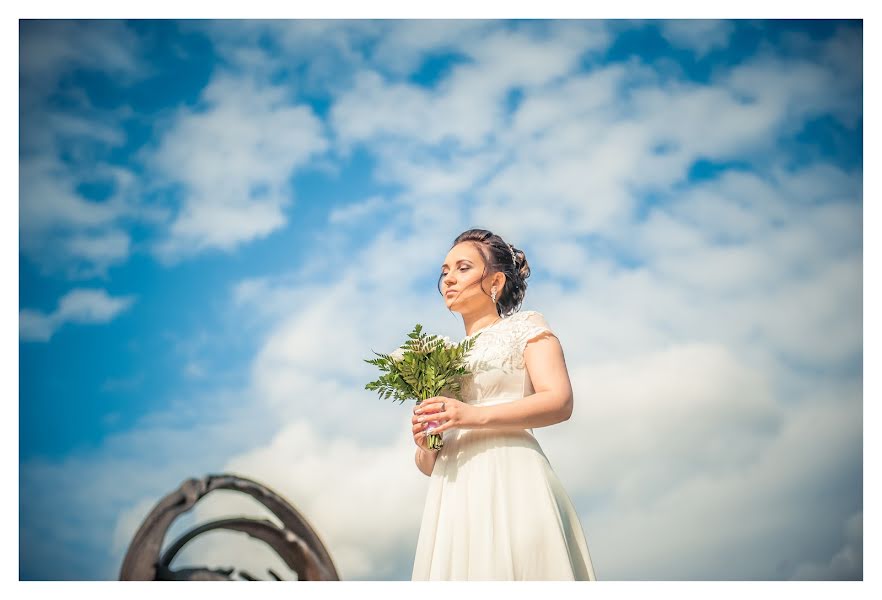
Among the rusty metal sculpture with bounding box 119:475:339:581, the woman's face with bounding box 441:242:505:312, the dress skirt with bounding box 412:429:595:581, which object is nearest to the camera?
the rusty metal sculpture with bounding box 119:475:339:581

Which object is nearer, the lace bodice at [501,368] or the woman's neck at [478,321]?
the lace bodice at [501,368]

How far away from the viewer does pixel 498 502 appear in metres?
3.27


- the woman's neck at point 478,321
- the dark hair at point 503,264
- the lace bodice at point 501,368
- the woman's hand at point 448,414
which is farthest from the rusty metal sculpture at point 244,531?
the dark hair at point 503,264

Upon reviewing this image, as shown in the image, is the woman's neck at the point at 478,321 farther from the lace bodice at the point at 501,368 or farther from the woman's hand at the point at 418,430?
the woman's hand at the point at 418,430

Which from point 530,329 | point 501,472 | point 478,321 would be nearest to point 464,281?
point 478,321

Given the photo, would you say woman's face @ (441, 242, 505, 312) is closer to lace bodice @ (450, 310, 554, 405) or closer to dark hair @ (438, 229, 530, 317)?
dark hair @ (438, 229, 530, 317)

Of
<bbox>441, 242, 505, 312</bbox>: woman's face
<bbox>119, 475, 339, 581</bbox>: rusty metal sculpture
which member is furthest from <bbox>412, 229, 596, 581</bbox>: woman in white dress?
<bbox>119, 475, 339, 581</bbox>: rusty metal sculpture

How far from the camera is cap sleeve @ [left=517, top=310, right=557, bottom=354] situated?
11.5ft

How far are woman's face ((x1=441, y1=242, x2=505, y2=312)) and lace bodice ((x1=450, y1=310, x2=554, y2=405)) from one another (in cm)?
29

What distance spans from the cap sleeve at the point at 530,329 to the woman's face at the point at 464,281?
0.86ft

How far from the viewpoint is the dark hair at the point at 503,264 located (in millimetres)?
3891

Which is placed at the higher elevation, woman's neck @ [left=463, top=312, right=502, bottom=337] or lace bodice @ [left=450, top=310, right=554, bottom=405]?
woman's neck @ [left=463, top=312, right=502, bottom=337]

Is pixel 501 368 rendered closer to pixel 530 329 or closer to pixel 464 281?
pixel 530 329

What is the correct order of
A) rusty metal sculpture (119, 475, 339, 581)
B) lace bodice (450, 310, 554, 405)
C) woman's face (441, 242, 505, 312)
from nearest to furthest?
1. rusty metal sculpture (119, 475, 339, 581)
2. lace bodice (450, 310, 554, 405)
3. woman's face (441, 242, 505, 312)
